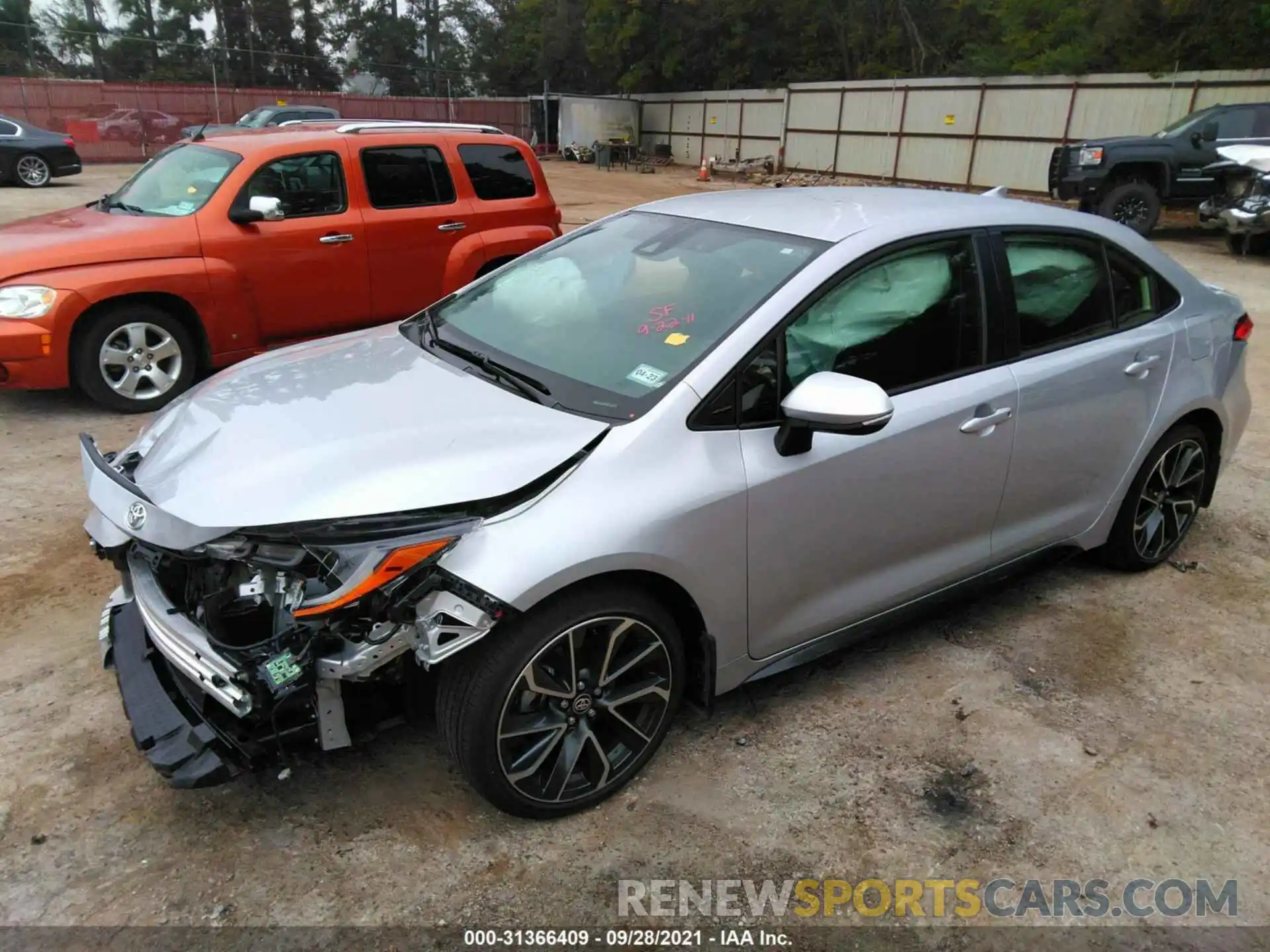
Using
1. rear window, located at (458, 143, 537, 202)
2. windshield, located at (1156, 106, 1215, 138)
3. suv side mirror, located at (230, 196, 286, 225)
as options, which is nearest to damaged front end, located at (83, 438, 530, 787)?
suv side mirror, located at (230, 196, 286, 225)

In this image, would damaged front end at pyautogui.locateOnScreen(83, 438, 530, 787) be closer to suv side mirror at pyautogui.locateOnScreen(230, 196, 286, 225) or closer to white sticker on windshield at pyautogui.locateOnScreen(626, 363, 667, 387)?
white sticker on windshield at pyautogui.locateOnScreen(626, 363, 667, 387)

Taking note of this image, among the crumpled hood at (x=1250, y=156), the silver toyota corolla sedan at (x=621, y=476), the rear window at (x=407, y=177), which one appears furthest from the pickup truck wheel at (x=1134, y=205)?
the silver toyota corolla sedan at (x=621, y=476)

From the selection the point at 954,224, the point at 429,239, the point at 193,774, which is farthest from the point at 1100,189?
the point at 193,774

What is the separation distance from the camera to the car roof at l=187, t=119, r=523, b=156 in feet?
20.1

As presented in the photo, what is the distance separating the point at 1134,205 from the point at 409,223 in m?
13.0

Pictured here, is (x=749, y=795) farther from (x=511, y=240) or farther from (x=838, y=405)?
(x=511, y=240)

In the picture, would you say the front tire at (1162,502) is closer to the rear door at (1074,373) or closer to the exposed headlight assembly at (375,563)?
the rear door at (1074,373)

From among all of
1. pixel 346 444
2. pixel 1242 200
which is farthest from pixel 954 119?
pixel 346 444

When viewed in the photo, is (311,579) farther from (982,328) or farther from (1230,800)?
(1230,800)

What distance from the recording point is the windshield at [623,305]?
8.86 ft

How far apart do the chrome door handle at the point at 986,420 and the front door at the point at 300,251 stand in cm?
462

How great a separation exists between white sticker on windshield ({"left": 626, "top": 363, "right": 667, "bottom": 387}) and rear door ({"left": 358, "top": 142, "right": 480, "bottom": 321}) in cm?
422

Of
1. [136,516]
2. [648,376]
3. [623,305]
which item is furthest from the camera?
[623,305]

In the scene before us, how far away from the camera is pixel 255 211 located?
5.80 meters
